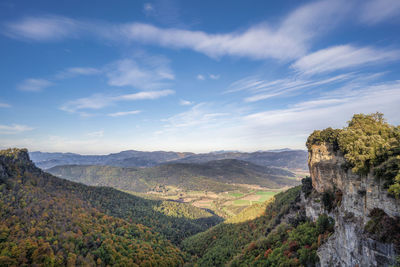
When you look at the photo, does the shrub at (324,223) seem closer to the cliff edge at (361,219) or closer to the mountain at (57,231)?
the cliff edge at (361,219)

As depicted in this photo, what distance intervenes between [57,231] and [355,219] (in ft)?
270

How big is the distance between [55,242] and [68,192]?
56735 mm

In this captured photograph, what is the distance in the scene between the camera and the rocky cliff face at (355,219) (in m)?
16.9

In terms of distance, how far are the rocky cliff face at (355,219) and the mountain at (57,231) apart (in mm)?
60098

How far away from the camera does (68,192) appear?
10662 cm

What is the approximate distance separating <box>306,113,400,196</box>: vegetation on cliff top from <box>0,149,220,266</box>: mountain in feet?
222

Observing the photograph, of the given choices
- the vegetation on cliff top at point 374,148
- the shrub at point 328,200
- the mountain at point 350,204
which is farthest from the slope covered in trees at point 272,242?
the vegetation on cliff top at point 374,148

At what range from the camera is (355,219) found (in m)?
22.0

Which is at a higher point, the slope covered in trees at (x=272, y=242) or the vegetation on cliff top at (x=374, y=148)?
the vegetation on cliff top at (x=374, y=148)

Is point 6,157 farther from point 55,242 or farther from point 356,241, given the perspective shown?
point 356,241

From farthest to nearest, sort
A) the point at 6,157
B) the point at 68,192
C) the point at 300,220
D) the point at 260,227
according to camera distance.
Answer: the point at 68,192 → the point at 6,157 → the point at 260,227 → the point at 300,220

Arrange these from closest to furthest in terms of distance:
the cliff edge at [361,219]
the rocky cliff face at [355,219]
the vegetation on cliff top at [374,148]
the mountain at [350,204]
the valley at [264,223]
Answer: the cliff edge at [361,219], the rocky cliff face at [355,219], the mountain at [350,204], the vegetation on cliff top at [374,148], the valley at [264,223]

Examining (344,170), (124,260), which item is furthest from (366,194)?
(124,260)

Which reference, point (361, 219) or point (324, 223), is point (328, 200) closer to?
point (324, 223)
